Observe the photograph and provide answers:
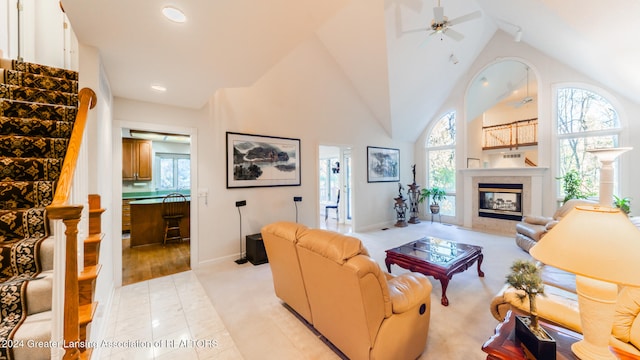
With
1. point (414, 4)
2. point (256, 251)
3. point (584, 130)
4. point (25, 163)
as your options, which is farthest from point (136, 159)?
point (584, 130)

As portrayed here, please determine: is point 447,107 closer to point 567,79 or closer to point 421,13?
point 567,79

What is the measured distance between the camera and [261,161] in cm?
442

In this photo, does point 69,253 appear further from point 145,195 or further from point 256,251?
point 145,195

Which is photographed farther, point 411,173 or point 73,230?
point 411,173

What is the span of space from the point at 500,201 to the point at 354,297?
6137mm

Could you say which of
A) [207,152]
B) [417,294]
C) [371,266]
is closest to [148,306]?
[207,152]

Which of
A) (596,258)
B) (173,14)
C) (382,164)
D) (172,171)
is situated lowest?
(596,258)

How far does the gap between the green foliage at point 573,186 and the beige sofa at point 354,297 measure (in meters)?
5.28

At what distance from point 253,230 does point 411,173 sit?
5284 mm

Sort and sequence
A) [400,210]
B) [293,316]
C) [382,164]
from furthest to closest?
1. [400,210]
2. [382,164]
3. [293,316]

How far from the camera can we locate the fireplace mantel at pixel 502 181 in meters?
5.42

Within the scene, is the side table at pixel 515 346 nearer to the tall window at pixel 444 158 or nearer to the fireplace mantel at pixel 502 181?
the fireplace mantel at pixel 502 181

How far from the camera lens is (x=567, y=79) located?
5117 mm

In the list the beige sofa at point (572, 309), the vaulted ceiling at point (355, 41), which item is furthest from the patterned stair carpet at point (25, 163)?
the beige sofa at point (572, 309)
